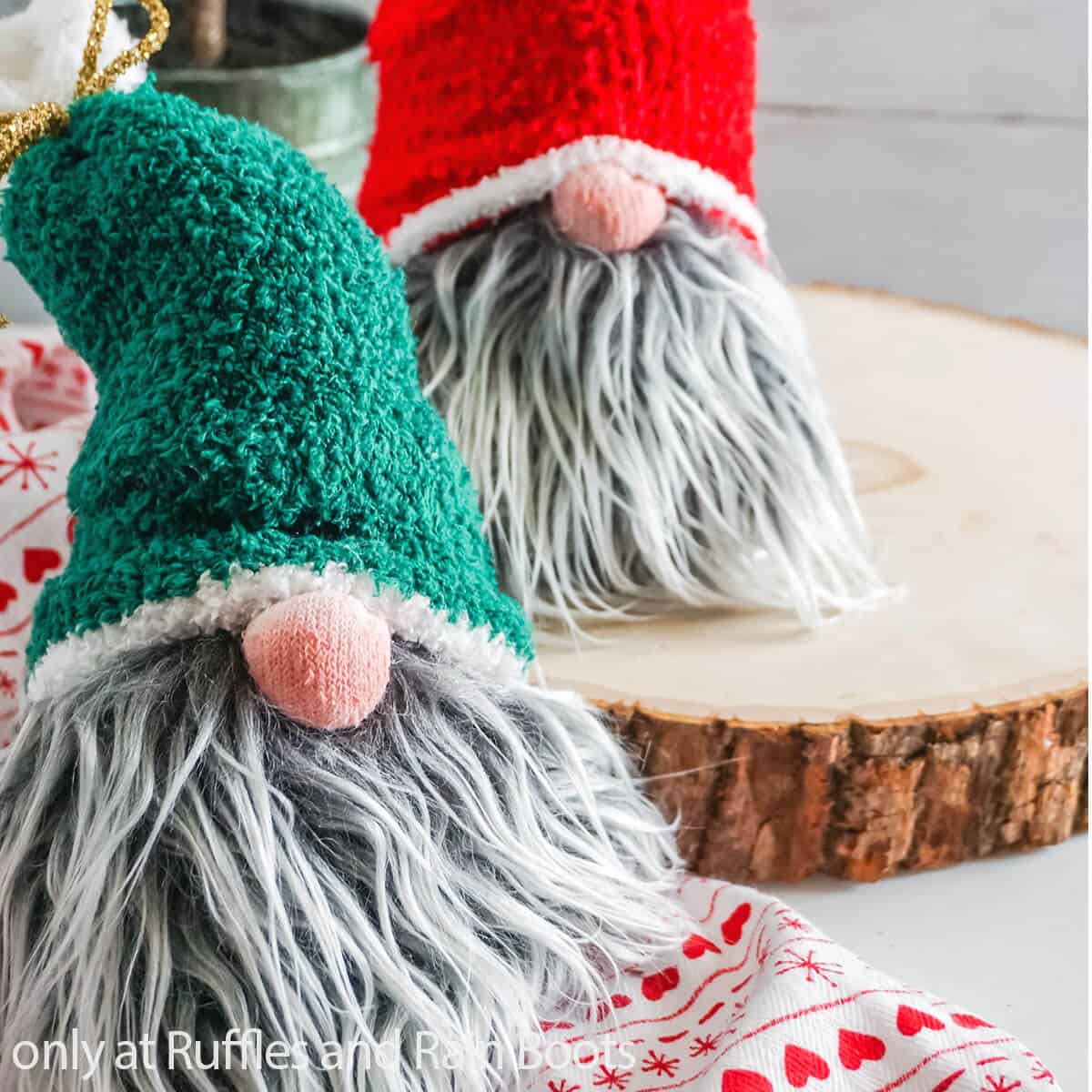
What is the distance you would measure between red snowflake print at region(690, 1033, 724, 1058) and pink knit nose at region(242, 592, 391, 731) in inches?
6.7

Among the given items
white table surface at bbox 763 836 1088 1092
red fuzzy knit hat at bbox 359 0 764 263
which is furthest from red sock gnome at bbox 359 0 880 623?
white table surface at bbox 763 836 1088 1092

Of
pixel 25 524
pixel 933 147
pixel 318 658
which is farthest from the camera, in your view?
pixel 933 147

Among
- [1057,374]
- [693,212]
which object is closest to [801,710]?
[693,212]

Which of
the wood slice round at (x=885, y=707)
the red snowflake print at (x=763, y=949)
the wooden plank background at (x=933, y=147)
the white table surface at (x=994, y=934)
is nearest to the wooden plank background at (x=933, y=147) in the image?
the wooden plank background at (x=933, y=147)

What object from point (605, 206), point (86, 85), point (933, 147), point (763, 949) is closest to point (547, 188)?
point (605, 206)

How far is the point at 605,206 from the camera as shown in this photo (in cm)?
Result: 68

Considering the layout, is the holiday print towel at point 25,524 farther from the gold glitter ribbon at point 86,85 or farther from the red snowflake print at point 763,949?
the red snowflake print at point 763,949

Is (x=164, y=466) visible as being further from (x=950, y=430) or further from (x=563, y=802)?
(x=950, y=430)

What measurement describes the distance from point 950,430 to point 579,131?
1.17 ft

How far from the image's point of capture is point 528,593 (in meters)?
0.69

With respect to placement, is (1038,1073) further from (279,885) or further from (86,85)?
(86,85)

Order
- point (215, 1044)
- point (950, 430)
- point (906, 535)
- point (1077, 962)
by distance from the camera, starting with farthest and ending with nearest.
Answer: point (950, 430) < point (906, 535) < point (1077, 962) < point (215, 1044)

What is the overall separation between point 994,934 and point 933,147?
0.90 m

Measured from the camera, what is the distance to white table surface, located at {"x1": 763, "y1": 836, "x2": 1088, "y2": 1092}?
61 centimetres
